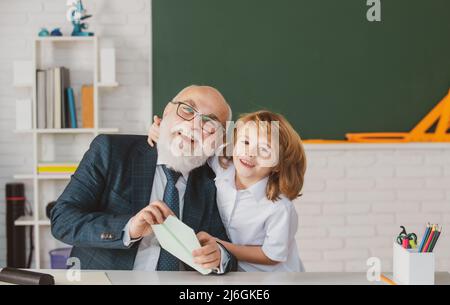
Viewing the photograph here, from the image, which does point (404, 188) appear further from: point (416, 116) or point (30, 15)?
point (30, 15)

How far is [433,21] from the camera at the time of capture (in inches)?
144

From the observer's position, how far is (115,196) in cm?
184

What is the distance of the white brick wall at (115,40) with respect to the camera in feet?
12.0

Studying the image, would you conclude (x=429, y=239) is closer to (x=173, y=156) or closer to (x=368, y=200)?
(x=173, y=156)

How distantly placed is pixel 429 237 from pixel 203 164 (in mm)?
704

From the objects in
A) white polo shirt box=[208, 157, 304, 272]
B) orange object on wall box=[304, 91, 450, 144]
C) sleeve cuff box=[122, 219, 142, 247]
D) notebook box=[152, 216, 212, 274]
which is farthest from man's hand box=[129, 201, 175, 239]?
orange object on wall box=[304, 91, 450, 144]

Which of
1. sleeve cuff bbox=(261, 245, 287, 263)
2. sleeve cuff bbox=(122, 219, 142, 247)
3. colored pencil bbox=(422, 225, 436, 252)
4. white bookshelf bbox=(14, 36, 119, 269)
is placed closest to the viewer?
colored pencil bbox=(422, 225, 436, 252)

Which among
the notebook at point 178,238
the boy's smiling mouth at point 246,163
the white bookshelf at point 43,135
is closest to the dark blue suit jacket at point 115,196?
the boy's smiling mouth at point 246,163

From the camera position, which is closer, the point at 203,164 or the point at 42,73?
the point at 203,164

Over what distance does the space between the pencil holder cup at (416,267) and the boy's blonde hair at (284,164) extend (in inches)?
16.3

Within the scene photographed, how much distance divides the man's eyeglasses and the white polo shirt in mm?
126

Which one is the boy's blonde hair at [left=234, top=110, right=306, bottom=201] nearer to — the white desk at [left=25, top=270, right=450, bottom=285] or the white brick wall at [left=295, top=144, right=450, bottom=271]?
the white desk at [left=25, top=270, right=450, bottom=285]

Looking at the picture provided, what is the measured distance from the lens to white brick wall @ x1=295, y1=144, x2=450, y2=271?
3.60 metres
